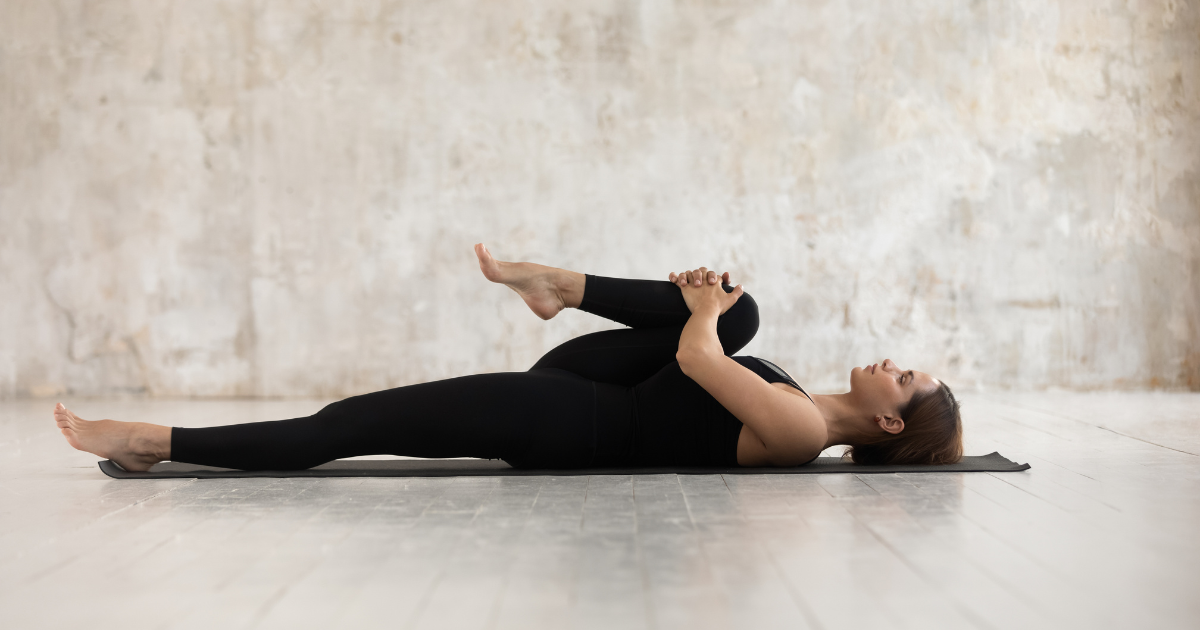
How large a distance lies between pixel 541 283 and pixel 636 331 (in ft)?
0.91

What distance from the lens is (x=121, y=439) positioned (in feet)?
6.22

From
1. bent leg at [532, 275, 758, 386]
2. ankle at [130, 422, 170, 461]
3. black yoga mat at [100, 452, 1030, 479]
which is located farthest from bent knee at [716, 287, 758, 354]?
ankle at [130, 422, 170, 461]

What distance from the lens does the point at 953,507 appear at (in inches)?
63.3

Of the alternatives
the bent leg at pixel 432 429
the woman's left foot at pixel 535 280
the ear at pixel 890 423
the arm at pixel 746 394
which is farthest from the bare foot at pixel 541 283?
the ear at pixel 890 423

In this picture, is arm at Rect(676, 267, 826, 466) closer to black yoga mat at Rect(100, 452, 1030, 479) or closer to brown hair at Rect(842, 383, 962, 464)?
black yoga mat at Rect(100, 452, 1030, 479)

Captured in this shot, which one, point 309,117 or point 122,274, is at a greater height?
point 309,117

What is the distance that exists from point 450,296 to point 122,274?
5.72 ft

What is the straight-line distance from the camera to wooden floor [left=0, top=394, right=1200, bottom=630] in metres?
1.03

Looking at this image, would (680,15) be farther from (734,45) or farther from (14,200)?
(14,200)

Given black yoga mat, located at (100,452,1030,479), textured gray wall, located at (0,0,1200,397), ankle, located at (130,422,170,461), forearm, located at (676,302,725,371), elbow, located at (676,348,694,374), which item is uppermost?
textured gray wall, located at (0,0,1200,397)

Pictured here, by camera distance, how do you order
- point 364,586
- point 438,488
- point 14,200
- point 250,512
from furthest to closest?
point 14,200 < point 438,488 < point 250,512 < point 364,586

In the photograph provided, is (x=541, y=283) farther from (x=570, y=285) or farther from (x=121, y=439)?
(x=121, y=439)

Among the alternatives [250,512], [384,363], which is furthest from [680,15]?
[250,512]

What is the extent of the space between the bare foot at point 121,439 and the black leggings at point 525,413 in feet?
0.17
